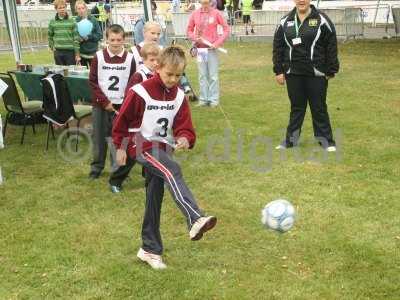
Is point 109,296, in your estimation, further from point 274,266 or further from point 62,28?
point 62,28

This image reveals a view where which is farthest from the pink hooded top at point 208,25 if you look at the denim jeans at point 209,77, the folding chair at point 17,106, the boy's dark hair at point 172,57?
the boy's dark hair at point 172,57

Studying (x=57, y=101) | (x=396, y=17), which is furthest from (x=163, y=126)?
(x=396, y=17)

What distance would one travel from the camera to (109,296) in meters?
4.11

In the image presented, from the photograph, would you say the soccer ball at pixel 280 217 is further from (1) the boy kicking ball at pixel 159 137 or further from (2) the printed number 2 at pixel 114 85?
(2) the printed number 2 at pixel 114 85

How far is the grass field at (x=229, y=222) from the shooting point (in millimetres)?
4246

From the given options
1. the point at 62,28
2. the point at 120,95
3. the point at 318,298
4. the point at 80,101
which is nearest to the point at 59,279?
the point at 318,298

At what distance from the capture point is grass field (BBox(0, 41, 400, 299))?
425 cm

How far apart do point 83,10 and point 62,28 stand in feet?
3.43

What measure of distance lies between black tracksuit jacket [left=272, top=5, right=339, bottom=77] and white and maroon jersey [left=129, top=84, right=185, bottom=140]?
10.3 feet

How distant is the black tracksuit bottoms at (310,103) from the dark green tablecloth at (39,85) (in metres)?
2.90

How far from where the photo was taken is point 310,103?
24.5ft

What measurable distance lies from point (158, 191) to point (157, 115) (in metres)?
0.56

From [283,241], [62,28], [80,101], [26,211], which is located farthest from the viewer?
[62,28]

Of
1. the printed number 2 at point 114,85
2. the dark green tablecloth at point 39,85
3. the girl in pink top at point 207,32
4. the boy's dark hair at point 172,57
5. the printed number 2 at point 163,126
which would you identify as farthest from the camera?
the girl in pink top at point 207,32
